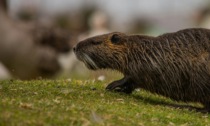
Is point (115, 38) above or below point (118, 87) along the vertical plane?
above

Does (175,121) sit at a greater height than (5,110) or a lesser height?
lesser

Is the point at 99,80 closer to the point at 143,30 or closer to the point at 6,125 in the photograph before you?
the point at 6,125

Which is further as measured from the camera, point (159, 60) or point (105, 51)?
point (105, 51)

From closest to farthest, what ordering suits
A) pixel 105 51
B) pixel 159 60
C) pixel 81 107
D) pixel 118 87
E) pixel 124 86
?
pixel 81 107 → pixel 159 60 → pixel 124 86 → pixel 105 51 → pixel 118 87

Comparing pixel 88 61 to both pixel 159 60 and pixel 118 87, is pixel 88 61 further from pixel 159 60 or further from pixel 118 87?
pixel 159 60

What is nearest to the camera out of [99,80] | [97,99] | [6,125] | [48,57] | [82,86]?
→ [6,125]

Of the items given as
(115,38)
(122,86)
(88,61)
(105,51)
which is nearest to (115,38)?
(115,38)

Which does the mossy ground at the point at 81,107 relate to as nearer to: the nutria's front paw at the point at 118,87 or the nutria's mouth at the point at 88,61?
the nutria's front paw at the point at 118,87

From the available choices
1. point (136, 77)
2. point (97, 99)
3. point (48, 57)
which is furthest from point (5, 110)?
point (48, 57)
